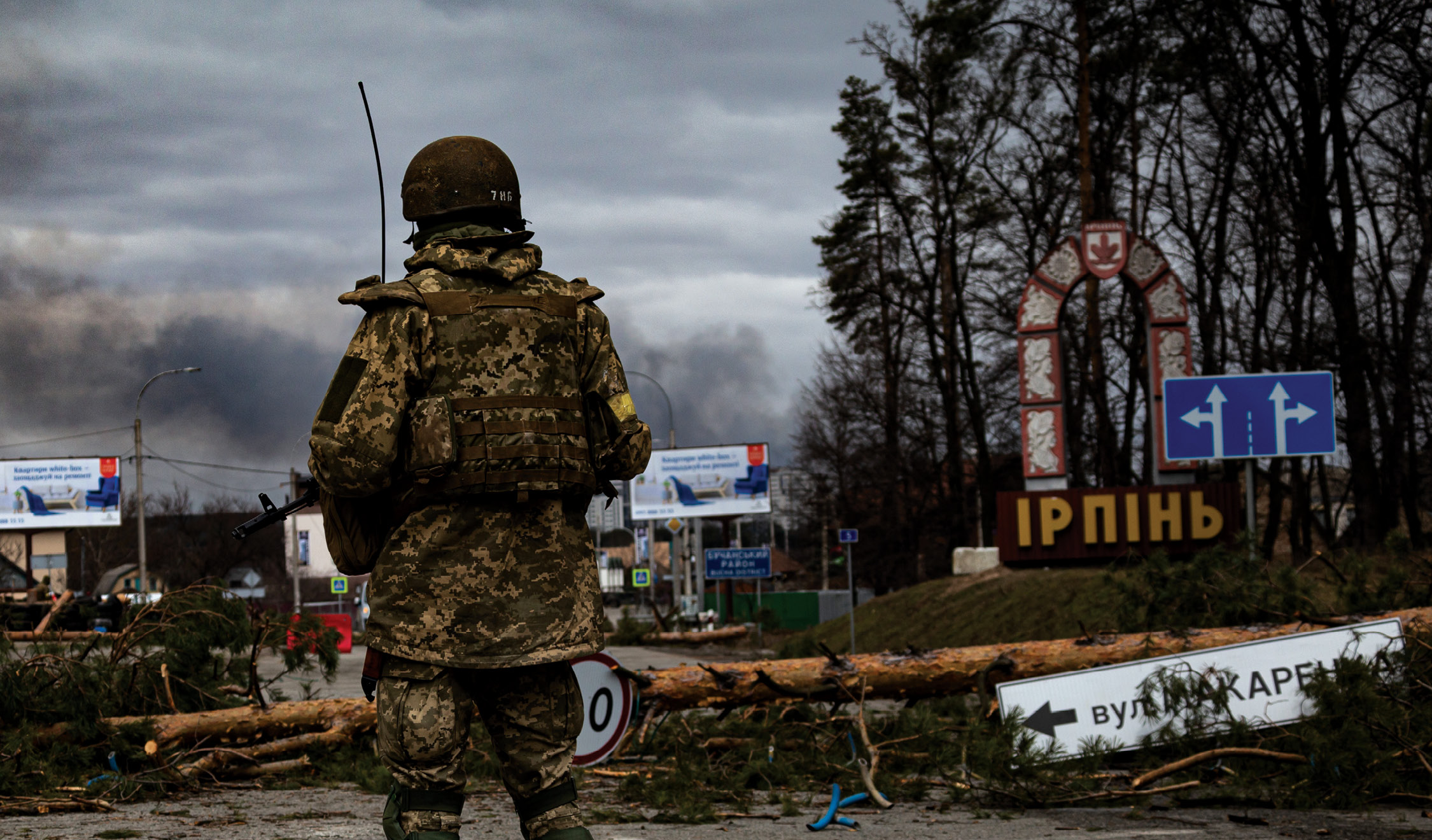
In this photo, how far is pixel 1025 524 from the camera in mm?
19516

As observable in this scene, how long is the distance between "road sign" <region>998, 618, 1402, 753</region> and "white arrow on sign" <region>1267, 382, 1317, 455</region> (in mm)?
7306

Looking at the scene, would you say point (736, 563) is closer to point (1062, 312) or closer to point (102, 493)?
point (1062, 312)

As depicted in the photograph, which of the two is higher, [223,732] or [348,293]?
[348,293]

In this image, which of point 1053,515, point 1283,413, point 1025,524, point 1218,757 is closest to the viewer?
point 1218,757

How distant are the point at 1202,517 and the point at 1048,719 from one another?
1328 cm

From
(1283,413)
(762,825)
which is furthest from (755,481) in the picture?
(762,825)

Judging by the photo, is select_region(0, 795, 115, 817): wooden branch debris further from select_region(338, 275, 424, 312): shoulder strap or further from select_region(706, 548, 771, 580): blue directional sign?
select_region(706, 548, 771, 580): blue directional sign

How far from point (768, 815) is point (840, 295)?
28.0 m

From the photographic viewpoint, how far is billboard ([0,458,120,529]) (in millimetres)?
47719

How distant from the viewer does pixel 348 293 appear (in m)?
3.19

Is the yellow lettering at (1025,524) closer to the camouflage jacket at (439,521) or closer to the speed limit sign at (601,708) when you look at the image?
the speed limit sign at (601,708)

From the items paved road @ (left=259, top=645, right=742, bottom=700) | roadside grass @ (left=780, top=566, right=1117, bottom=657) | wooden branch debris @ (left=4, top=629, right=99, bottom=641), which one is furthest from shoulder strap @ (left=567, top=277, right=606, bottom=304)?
roadside grass @ (left=780, top=566, right=1117, bottom=657)

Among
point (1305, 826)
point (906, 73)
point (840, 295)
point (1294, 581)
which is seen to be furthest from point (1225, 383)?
point (840, 295)

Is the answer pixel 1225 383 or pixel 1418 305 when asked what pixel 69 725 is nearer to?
pixel 1225 383
